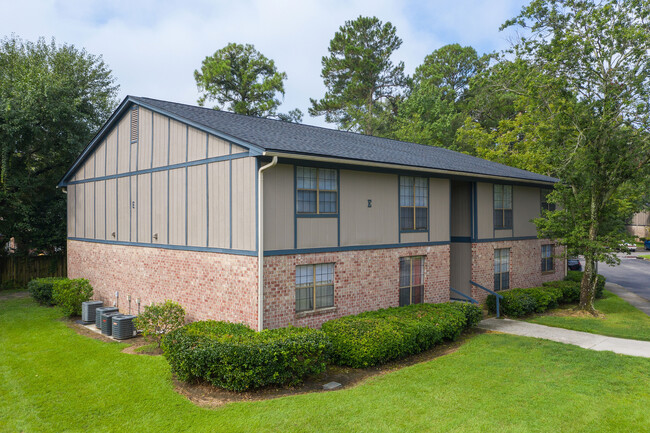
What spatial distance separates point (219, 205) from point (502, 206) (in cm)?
1219

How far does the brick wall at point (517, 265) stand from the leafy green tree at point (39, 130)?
2021cm

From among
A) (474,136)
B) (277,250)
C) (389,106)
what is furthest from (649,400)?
(389,106)

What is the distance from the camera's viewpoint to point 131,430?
Result: 23.4 ft

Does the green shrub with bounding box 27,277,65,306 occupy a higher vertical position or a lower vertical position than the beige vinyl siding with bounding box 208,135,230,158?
lower

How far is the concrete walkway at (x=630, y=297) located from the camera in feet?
62.6

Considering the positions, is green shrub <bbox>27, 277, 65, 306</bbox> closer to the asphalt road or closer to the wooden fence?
the wooden fence

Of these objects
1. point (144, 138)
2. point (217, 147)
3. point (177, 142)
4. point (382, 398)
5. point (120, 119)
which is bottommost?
point (382, 398)

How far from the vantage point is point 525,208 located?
1972 cm

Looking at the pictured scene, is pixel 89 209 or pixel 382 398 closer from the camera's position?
pixel 382 398

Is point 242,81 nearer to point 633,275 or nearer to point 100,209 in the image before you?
point 100,209

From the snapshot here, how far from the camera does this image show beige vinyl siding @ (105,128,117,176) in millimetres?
16750

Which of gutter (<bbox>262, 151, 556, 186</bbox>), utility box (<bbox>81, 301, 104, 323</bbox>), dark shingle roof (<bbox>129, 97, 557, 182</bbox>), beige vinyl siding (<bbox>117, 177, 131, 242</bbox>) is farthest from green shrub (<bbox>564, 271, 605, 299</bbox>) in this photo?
utility box (<bbox>81, 301, 104, 323</bbox>)

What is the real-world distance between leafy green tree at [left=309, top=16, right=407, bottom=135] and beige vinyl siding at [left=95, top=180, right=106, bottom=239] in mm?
28996

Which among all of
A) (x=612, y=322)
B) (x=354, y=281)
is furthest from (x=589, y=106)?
(x=354, y=281)
